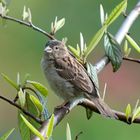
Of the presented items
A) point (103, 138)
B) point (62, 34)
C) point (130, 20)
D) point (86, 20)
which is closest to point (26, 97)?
point (130, 20)

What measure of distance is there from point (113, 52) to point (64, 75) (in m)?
0.71

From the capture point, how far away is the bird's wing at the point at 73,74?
2.33m

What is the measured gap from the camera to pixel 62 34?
6555mm

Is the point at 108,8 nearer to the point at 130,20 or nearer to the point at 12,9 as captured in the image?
the point at 12,9

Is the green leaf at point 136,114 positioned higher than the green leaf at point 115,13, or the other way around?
the green leaf at point 115,13

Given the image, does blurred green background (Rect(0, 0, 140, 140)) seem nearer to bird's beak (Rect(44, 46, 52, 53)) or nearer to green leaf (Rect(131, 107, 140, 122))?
bird's beak (Rect(44, 46, 52, 53))

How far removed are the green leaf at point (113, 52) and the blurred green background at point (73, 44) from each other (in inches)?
126

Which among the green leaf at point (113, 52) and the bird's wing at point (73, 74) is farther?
the bird's wing at point (73, 74)

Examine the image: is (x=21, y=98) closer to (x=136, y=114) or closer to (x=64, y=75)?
(x=136, y=114)

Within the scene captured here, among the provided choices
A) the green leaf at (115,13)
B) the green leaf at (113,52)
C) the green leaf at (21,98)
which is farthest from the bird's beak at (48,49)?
the green leaf at (21,98)

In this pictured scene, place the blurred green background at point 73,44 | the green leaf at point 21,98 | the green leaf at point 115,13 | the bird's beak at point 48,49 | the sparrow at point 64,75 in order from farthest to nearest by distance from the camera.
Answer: the blurred green background at point 73,44 < the bird's beak at point 48,49 < the sparrow at point 64,75 < the green leaf at point 115,13 < the green leaf at point 21,98

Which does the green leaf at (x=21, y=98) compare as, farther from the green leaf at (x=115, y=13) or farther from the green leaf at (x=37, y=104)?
the green leaf at (x=115, y=13)

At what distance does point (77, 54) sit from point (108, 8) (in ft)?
18.6

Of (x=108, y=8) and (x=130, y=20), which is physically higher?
(x=130, y=20)
